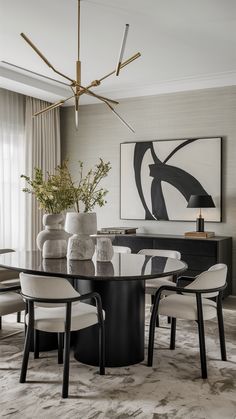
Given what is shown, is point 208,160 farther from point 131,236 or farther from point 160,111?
point 131,236

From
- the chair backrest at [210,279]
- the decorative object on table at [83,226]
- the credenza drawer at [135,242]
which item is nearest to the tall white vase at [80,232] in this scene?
the decorative object on table at [83,226]

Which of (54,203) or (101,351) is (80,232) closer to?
(54,203)

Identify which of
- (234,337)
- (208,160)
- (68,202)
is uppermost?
(208,160)

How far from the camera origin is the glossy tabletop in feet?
9.87

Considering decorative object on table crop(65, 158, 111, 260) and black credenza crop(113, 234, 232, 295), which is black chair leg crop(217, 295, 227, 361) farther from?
black credenza crop(113, 234, 232, 295)

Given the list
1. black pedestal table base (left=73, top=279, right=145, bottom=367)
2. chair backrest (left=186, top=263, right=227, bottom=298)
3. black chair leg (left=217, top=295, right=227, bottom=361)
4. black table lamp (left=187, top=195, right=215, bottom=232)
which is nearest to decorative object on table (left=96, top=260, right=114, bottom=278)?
black pedestal table base (left=73, top=279, right=145, bottom=367)

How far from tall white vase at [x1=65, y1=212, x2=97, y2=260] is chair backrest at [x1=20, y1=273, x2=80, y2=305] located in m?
0.72

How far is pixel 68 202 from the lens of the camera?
374 cm

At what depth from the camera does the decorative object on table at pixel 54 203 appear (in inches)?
145

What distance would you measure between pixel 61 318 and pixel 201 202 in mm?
2862

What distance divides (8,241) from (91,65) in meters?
2.50

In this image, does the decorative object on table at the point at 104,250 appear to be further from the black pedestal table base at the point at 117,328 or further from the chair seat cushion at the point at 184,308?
the chair seat cushion at the point at 184,308

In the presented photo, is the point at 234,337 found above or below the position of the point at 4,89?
below

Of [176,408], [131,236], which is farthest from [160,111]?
[176,408]
